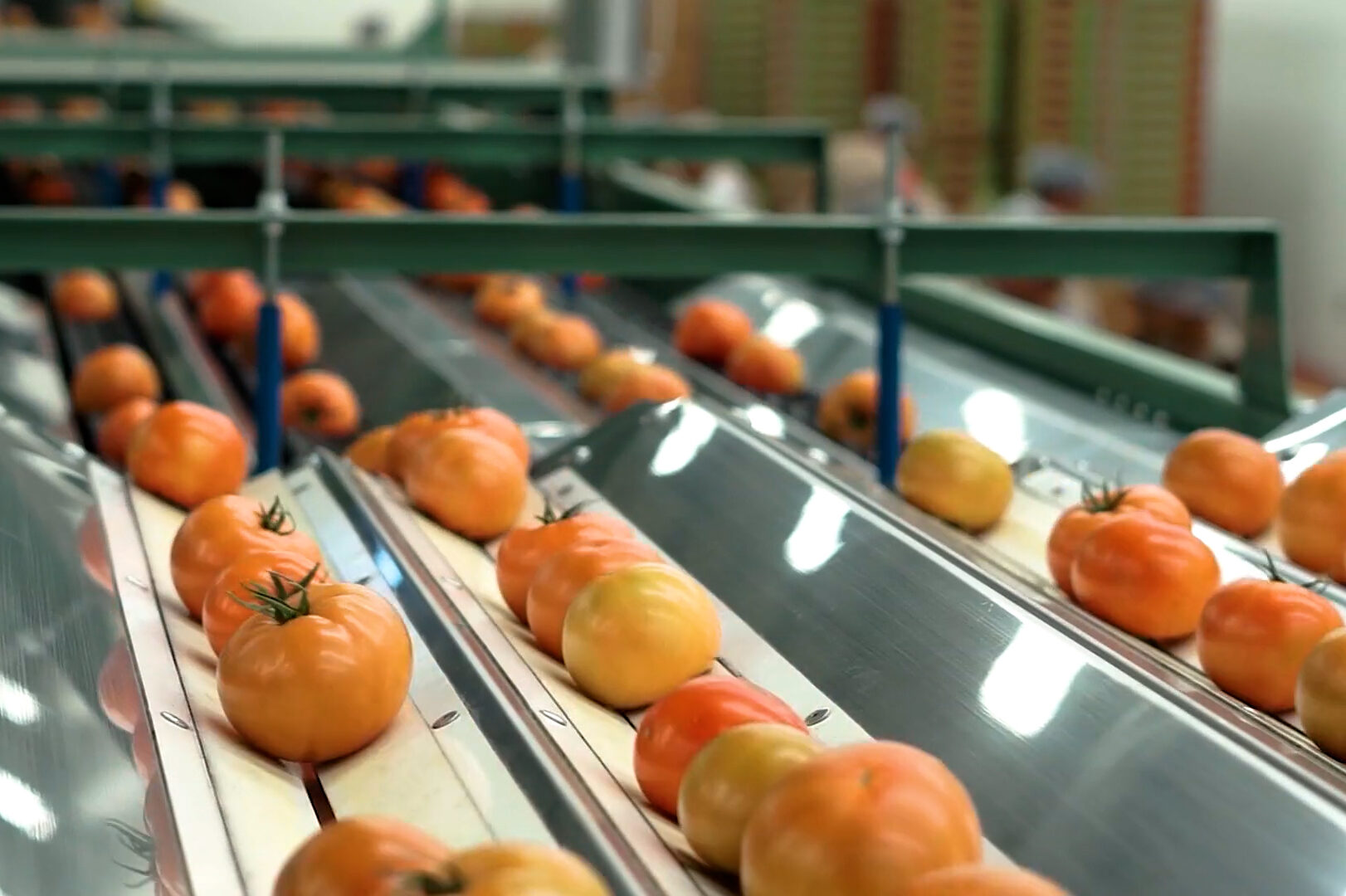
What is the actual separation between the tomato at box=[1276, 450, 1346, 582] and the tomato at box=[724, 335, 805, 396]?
5.38 feet

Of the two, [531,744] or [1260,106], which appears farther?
[1260,106]

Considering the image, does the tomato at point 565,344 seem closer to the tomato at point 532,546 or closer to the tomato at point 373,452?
the tomato at point 373,452


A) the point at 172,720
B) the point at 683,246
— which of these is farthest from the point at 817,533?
the point at 683,246

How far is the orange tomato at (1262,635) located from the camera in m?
1.38

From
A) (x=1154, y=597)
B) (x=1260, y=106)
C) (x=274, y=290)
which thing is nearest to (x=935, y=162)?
(x=1260, y=106)

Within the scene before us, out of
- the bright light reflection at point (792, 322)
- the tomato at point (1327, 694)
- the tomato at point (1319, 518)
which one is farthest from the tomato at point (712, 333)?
the tomato at point (1327, 694)

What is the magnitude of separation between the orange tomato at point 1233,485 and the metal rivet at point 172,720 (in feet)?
3.94

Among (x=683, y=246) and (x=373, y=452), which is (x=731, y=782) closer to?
(x=373, y=452)

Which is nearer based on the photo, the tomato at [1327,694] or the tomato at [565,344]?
the tomato at [1327,694]

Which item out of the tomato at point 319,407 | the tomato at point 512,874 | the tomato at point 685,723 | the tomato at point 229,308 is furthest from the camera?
the tomato at point 229,308

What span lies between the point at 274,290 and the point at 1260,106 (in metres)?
7.98

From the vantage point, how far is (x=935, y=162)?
870 centimetres

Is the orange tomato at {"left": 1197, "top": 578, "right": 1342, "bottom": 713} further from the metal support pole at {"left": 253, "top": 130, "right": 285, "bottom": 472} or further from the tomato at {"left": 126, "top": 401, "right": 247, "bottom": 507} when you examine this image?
the metal support pole at {"left": 253, "top": 130, "right": 285, "bottom": 472}

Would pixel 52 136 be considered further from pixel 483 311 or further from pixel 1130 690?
pixel 1130 690
